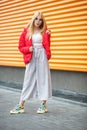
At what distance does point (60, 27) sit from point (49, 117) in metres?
2.91

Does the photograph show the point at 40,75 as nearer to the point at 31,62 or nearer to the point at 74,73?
the point at 31,62

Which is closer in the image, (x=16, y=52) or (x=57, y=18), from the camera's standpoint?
(x=57, y=18)

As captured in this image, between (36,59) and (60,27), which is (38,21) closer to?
(36,59)

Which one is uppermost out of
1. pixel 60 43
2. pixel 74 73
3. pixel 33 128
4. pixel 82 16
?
pixel 82 16

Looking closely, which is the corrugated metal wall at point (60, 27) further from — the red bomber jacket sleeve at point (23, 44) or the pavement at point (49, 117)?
the red bomber jacket sleeve at point (23, 44)

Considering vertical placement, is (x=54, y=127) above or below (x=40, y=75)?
below

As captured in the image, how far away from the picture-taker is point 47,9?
9.26 meters

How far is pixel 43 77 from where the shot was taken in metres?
7.03

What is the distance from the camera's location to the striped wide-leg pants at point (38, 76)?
6973 mm

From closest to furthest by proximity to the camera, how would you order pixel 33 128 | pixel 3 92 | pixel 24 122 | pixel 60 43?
pixel 33 128
pixel 24 122
pixel 60 43
pixel 3 92

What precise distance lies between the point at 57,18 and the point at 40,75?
232cm

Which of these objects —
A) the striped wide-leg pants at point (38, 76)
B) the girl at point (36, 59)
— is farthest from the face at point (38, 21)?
the striped wide-leg pants at point (38, 76)

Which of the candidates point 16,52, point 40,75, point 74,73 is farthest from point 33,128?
point 16,52

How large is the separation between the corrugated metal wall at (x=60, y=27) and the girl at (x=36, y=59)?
4.80ft
